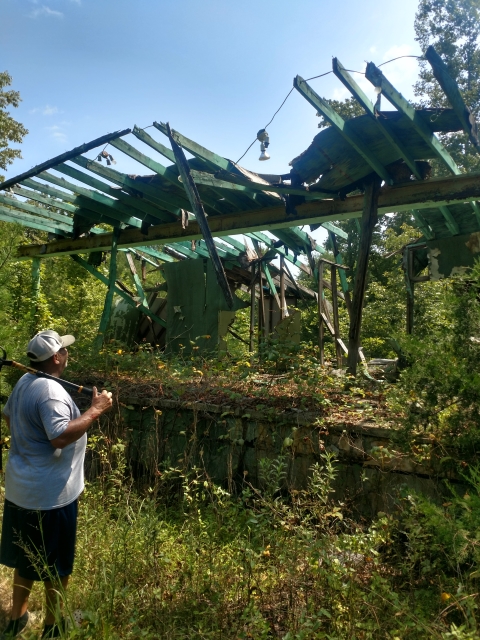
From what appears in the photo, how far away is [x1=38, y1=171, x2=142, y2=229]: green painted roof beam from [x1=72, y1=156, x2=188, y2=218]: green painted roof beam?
742 mm

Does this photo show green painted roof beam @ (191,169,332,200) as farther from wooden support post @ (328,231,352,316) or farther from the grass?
the grass

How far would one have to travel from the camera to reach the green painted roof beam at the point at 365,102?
181 inches

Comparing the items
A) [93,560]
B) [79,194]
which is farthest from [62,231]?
[93,560]

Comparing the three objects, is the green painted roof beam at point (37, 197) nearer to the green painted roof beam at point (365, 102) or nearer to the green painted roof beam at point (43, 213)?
the green painted roof beam at point (43, 213)

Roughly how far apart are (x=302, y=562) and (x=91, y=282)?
1205 cm

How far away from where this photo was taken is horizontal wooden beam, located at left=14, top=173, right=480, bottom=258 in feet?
19.5

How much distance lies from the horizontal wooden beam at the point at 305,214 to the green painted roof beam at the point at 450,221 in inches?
44.1

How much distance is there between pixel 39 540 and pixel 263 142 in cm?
466

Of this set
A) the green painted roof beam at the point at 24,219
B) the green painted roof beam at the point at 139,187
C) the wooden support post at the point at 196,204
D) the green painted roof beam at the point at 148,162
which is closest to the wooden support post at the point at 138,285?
the green painted roof beam at the point at 24,219

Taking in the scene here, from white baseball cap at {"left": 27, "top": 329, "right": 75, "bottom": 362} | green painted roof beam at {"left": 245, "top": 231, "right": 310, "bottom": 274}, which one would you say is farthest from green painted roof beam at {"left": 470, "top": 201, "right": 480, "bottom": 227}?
white baseball cap at {"left": 27, "top": 329, "right": 75, "bottom": 362}

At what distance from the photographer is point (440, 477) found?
12.3 feet

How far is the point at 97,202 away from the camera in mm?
8320

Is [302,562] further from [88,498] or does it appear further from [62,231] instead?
[62,231]

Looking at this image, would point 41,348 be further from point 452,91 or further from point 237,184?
point 452,91
